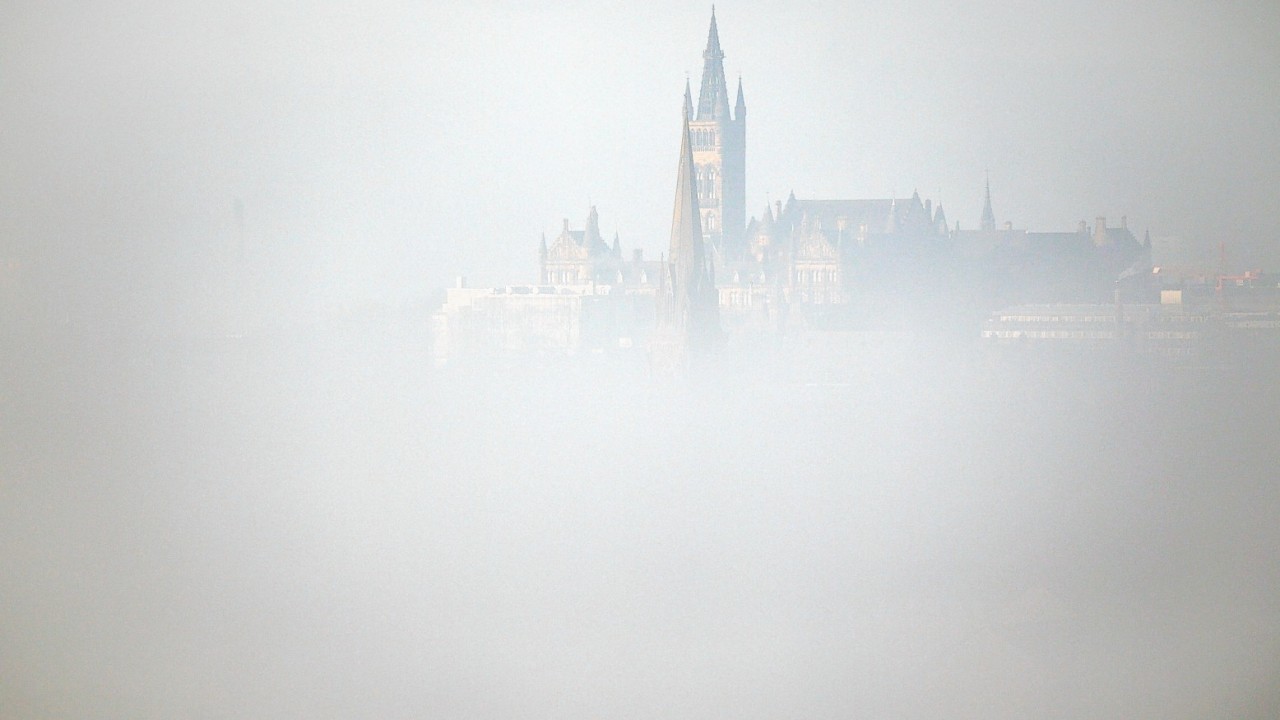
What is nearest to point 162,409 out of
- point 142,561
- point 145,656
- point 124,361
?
point 124,361

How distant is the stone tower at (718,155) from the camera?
8.91 metres

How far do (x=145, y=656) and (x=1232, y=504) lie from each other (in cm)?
680

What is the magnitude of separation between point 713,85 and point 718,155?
0.52 metres

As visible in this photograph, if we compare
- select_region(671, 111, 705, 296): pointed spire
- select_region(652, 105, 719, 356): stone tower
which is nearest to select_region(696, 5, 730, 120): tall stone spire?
select_region(652, 105, 719, 356): stone tower

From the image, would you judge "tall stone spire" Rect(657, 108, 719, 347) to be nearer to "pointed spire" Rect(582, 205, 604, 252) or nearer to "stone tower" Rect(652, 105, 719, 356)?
"stone tower" Rect(652, 105, 719, 356)

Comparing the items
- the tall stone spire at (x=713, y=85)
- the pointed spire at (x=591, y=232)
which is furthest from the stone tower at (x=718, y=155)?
the pointed spire at (x=591, y=232)

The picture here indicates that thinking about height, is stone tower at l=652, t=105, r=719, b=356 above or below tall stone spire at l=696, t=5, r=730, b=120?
below

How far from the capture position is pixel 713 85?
9141mm

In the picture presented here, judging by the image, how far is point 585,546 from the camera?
344 inches

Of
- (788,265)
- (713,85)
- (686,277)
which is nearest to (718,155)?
(713,85)

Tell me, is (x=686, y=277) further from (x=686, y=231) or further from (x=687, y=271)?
(x=686, y=231)

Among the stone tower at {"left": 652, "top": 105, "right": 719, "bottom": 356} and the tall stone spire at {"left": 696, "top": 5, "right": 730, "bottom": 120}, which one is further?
the stone tower at {"left": 652, "top": 105, "right": 719, "bottom": 356}

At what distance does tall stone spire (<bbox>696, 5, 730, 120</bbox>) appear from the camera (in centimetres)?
869

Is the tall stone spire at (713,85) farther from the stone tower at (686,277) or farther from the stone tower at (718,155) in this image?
the stone tower at (686,277)
